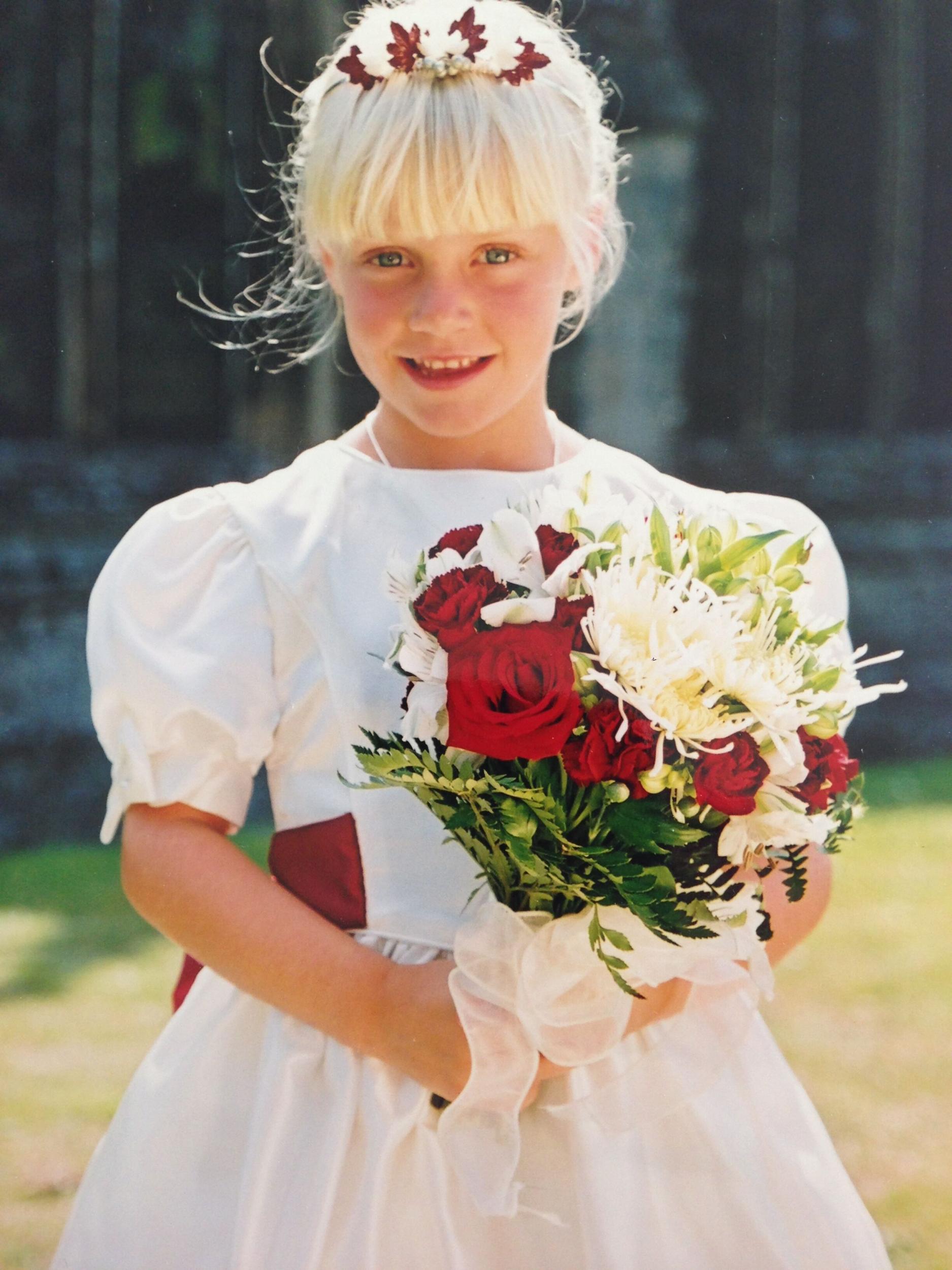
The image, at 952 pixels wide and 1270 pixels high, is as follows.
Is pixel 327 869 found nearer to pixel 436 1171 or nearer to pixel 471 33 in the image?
pixel 436 1171

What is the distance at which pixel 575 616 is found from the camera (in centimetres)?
128

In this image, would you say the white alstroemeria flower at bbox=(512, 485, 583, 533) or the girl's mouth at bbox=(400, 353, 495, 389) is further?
the girl's mouth at bbox=(400, 353, 495, 389)

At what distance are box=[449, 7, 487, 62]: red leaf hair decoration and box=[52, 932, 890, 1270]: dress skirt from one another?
921mm

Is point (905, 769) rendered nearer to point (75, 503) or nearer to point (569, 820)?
point (75, 503)

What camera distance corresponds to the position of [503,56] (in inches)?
62.0

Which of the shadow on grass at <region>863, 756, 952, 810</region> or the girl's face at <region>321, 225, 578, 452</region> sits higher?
the girl's face at <region>321, 225, 578, 452</region>

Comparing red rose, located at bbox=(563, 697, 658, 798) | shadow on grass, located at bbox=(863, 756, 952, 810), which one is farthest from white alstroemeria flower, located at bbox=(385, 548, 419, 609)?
shadow on grass, located at bbox=(863, 756, 952, 810)

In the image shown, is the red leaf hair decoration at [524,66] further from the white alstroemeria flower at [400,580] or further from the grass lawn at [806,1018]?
the grass lawn at [806,1018]

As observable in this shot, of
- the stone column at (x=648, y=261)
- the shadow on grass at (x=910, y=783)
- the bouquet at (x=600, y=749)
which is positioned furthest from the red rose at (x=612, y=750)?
the shadow on grass at (x=910, y=783)

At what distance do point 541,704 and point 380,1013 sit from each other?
44 centimetres

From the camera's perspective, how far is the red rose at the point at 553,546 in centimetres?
132

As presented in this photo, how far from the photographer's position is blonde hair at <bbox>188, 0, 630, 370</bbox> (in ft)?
5.00

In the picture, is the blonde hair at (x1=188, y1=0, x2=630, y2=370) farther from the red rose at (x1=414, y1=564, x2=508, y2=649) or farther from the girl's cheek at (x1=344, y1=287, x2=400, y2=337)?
the red rose at (x1=414, y1=564, x2=508, y2=649)

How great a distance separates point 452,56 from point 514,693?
2.38 feet
